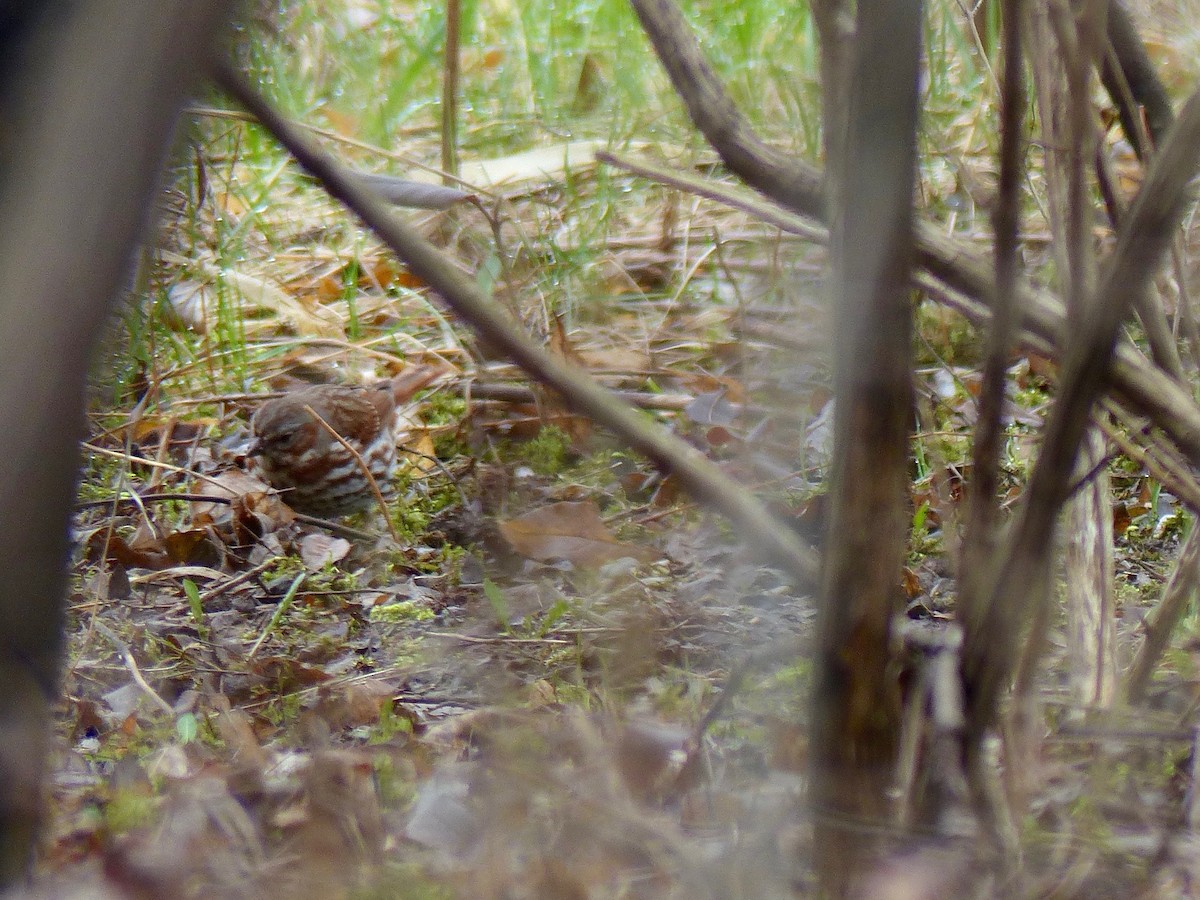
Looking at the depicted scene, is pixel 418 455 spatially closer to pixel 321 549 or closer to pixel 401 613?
pixel 321 549

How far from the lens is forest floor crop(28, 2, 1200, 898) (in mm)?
1340

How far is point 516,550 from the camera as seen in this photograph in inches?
84.0

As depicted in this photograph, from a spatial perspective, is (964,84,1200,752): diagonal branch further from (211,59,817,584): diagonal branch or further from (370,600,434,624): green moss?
(370,600,434,624): green moss

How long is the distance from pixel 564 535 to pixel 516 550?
10cm

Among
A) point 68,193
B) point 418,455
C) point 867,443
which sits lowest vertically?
point 418,455

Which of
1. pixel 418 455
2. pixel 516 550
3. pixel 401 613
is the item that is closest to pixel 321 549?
pixel 418 455

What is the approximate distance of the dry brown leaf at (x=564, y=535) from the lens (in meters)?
2.04

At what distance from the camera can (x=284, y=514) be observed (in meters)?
3.21

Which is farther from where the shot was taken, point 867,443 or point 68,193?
point 867,443

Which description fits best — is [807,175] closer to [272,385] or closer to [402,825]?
[402,825]

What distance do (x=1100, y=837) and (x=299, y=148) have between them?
110 centimetres

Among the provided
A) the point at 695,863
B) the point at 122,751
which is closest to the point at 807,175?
the point at 695,863

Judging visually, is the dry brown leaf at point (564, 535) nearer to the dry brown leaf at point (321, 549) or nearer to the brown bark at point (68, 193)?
the dry brown leaf at point (321, 549)

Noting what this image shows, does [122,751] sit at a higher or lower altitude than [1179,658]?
lower
